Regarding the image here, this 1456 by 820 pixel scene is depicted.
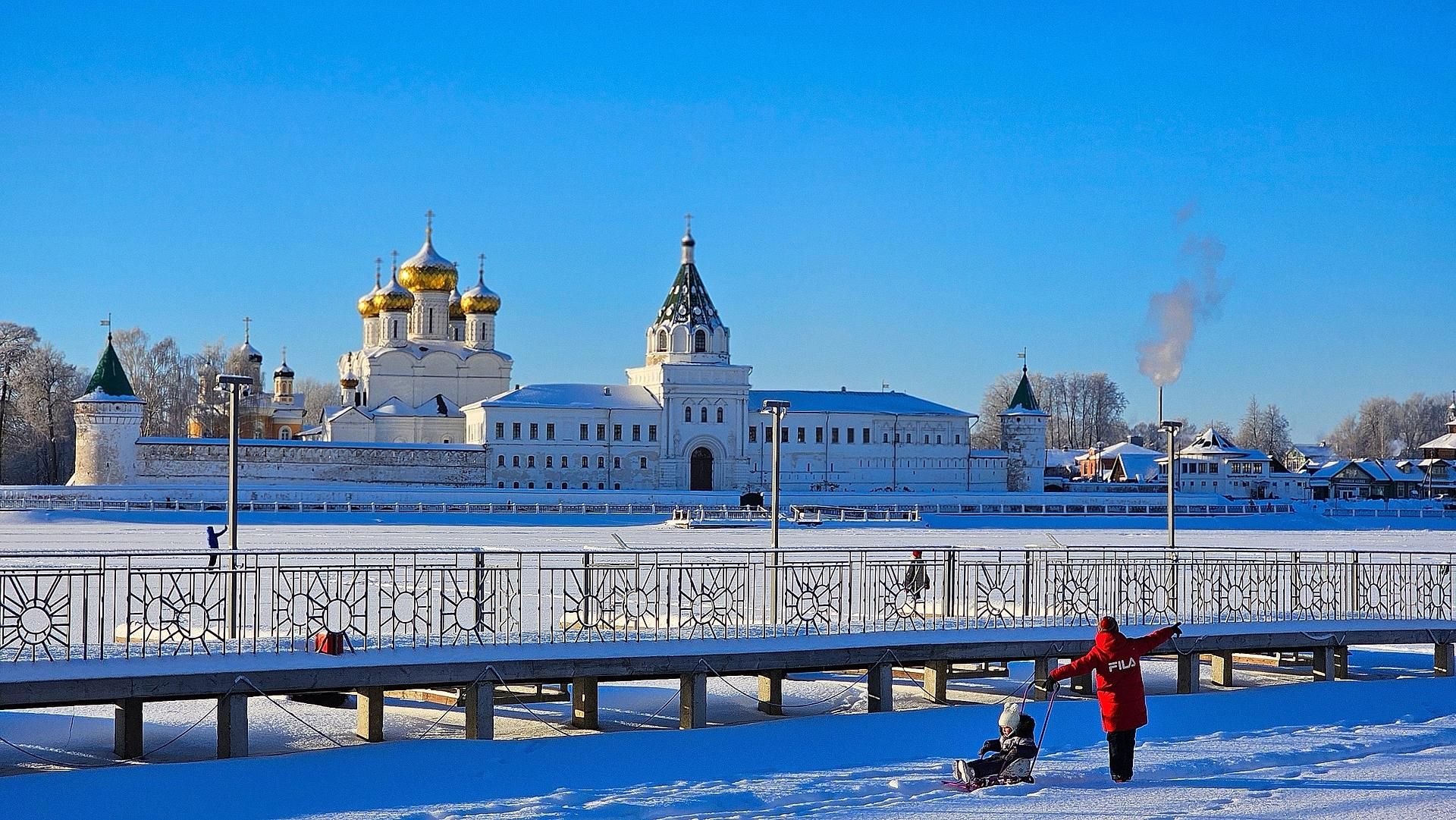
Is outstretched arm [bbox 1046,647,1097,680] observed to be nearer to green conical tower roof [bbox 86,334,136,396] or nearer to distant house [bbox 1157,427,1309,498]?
green conical tower roof [bbox 86,334,136,396]

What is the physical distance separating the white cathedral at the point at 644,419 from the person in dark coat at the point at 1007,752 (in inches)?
A: 1880

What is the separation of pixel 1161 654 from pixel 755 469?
153ft

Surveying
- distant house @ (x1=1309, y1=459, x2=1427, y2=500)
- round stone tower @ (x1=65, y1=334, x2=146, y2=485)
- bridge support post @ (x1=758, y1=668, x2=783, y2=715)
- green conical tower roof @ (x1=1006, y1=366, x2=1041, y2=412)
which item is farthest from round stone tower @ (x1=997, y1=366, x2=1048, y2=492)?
bridge support post @ (x1=758, y1=668, x2=783, y2=715)

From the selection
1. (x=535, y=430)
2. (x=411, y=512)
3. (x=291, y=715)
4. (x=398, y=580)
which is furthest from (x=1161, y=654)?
(x=535, y=430)

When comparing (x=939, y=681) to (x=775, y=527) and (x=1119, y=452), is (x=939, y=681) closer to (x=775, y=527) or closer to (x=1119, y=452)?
(x=775, y=527)

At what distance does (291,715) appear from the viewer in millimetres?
13078

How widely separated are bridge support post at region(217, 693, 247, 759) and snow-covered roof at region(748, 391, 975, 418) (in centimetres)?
5139

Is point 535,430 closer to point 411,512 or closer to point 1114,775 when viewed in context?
point 411,512

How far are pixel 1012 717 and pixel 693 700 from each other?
3604 millimetres

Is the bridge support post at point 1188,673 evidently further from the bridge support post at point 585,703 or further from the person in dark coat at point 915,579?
the bridge support post at point 585,703

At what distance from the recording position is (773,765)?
1013cm

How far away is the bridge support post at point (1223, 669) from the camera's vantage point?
14.8 m

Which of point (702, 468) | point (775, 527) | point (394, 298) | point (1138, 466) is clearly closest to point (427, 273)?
point (394, 298)

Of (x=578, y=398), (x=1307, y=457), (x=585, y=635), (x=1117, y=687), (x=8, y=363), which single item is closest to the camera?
(x=1117, y=687)
